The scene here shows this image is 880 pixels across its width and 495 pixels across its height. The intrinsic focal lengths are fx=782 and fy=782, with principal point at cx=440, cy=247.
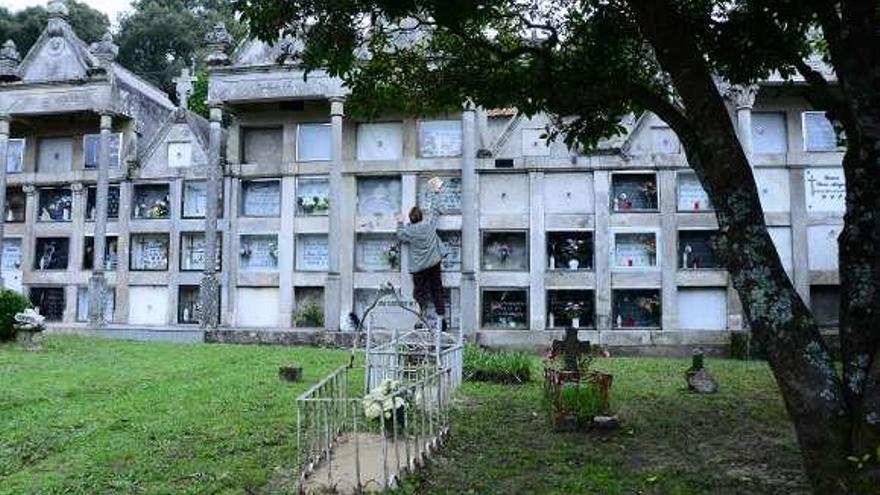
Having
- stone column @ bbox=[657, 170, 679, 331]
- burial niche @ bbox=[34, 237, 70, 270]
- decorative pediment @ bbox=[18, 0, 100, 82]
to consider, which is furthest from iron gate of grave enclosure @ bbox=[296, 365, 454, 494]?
decorative pediment @ bbox=[18, 0, 100, 82]

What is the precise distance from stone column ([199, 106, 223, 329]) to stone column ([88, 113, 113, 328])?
2.69 m

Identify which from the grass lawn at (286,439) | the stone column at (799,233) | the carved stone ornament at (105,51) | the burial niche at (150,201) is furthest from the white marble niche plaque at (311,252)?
the stone column at (799,233)

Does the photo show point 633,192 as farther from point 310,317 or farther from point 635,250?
point 310,317

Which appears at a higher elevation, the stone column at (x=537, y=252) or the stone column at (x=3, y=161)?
the stone column at (x=3, y=161)

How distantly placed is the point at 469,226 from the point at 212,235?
630 centimetres

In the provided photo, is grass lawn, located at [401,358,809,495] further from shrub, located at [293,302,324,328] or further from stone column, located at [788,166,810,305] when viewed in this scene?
shrub, located at [293,302,324,328]

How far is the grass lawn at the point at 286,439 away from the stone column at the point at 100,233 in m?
9.04

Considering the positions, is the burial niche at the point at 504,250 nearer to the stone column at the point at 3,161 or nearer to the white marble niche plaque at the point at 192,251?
the white marble niche plaque at the point at 192,251

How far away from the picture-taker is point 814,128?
57.7 ft

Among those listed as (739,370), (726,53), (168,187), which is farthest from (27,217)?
(726,53)

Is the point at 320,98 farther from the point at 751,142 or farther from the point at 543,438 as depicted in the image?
the point at 543,438

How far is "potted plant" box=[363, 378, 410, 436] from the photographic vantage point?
613 centimetres

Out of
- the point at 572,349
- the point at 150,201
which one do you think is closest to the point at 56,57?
the point at 150,201

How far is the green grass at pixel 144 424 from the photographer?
5.90 meters
